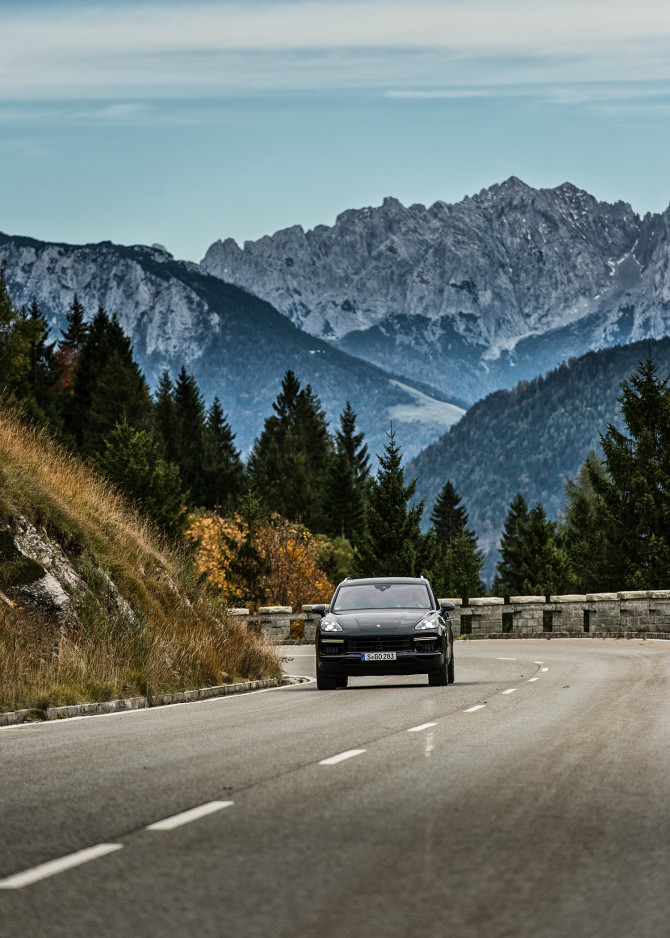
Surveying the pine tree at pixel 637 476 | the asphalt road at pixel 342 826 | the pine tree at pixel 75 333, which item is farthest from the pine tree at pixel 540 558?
the asphalt road at pixel 342 826

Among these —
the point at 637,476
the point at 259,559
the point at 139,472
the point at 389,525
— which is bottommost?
the point at 259,559

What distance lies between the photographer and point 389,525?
65312mm

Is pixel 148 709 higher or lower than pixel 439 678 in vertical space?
lower

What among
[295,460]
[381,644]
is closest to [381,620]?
[381,644]

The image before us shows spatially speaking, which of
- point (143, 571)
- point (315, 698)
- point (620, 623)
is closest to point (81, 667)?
point (315, 698)

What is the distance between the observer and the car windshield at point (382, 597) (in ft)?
69.9

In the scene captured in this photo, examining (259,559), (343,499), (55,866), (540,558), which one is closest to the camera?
(55,866)

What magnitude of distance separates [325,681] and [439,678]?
1705 mm

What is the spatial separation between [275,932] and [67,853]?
1875 mm

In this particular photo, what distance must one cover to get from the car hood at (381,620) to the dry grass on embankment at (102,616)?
2246mm

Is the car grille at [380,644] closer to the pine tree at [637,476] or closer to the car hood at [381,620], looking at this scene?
the car hood at [381,620]

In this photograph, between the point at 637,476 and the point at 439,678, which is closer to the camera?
the point at 439,678

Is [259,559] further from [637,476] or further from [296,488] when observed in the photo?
[296,488]

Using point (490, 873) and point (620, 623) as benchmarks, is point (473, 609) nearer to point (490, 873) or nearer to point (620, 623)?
point (620, 623)
